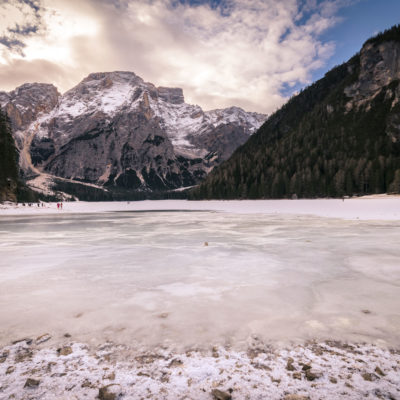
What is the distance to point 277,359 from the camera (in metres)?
3.19

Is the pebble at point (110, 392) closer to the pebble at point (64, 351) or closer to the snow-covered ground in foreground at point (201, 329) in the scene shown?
the snow-covered ground in foreground at point (201, 329)

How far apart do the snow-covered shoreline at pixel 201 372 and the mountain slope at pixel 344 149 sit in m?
82.0

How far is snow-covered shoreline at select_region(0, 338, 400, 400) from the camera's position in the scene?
2.62 m

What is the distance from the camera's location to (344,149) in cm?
10556

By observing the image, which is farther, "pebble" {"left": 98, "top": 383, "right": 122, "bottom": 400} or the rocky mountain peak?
the rocky mountain peak

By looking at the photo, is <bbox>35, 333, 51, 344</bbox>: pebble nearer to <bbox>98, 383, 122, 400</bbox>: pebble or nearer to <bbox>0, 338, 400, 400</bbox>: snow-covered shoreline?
<bbox>0, 338, 400, 400</bbox>: snow-covered shoreline

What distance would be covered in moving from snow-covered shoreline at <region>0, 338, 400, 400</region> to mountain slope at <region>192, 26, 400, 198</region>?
8205cm

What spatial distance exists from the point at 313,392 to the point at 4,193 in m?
76.6

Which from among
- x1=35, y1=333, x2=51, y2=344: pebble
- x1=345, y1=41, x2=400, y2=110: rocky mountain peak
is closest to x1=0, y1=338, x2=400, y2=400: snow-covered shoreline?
x1=35, y1=333, x2=51, y2=344: pebble

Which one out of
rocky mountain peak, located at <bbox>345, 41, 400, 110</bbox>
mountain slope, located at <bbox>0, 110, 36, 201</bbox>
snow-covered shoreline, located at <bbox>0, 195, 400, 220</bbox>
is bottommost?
snow-covered shoreline, located at <bbox>0, 195, 400, 220</bbox>

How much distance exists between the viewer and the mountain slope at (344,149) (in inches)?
3332

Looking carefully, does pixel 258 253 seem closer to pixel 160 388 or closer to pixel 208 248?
pixel 208 248

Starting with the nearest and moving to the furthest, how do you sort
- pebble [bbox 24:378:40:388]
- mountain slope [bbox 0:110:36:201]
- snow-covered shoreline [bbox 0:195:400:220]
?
pebble [bbox 24:378:40:388] → snow-covered shoreline [bbox 0:195:400:220] → mountain slope [bbox 0:110:36:201]

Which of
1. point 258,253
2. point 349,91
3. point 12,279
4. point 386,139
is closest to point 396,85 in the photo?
point 349,91
